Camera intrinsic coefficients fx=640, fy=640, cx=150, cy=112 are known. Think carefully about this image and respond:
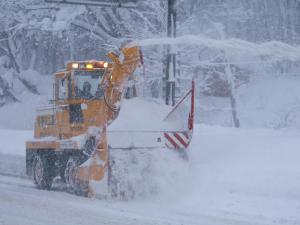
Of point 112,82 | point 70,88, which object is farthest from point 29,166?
point 112,82

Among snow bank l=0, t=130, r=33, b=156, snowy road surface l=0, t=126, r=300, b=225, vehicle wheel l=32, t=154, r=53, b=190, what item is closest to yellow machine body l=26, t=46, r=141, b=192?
vehicle wheel l=32, t=154, r=53, b=190

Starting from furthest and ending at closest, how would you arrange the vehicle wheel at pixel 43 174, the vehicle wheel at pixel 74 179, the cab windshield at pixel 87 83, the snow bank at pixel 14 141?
the snow bank at pixel 14 141 → the vehicle wheel at pixel 43 174 → the cab windshield at pixel 87 83 → the vehicle wheel at pixel 74 179

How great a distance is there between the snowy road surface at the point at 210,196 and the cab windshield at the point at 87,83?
7.53 feet

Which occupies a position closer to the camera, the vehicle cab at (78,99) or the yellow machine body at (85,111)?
the yellow machine body at (85,111)

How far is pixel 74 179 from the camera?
1381cm

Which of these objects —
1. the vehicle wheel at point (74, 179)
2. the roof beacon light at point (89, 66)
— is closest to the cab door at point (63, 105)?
the roof beacon light at point (89, 66)

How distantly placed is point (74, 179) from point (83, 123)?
1.26 meters

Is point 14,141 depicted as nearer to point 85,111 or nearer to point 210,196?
point 85,111

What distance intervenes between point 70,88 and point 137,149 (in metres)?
2.56

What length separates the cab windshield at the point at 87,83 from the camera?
47.6 feet

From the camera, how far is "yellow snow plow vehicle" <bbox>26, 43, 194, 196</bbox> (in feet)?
43.5

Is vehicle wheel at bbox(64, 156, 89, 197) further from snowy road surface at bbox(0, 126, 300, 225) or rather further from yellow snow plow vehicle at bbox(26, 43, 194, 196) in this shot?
snowy road surface at bbox(0, 126, 300, 225)

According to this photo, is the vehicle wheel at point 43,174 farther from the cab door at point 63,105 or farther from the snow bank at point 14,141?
the snow bank at point 14,141

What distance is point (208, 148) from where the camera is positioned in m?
16.2
